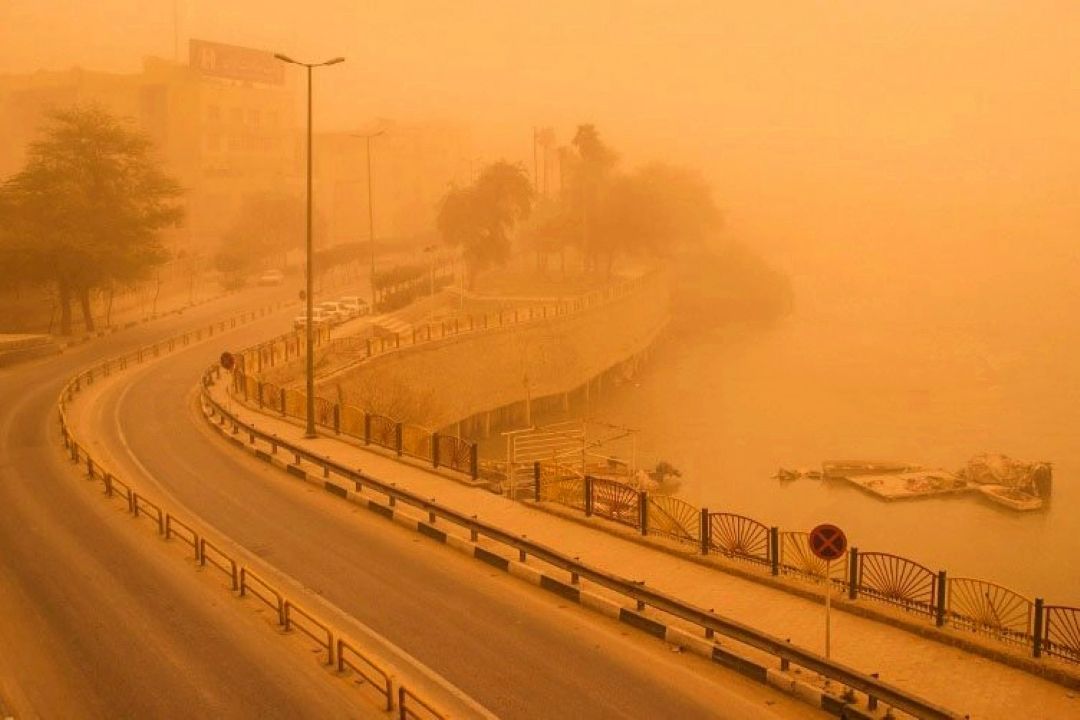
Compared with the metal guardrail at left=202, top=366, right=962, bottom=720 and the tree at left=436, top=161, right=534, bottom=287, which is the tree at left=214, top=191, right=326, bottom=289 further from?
the metal guardrail at left=202, top=366, right=962, bottom=720

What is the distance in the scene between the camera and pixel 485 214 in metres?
70.2

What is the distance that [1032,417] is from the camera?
54094 millimetres

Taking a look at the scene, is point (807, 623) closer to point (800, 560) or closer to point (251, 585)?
point (800, 560)

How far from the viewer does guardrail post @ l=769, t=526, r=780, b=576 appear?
13.4m

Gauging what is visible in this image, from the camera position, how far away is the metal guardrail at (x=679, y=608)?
374 inches

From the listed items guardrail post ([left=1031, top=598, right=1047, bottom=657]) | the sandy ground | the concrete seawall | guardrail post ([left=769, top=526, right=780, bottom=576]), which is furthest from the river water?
the sandy ground

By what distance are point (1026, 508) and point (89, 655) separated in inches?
1370

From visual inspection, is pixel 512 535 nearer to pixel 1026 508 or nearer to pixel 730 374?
pixel 1026 508

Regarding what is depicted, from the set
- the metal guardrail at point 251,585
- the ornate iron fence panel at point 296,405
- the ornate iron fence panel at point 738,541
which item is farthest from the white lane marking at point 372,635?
the ornate iron fence panel at point 296,405

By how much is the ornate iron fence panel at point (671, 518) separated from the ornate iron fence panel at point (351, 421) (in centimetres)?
1136

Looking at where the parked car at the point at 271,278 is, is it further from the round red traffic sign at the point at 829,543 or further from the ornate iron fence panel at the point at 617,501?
the round red traffic sign at the point at 829,543

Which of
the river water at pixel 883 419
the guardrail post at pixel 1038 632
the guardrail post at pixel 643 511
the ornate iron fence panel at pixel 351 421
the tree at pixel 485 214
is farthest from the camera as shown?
the tree at pixel 485 214

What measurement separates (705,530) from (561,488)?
4628 mm

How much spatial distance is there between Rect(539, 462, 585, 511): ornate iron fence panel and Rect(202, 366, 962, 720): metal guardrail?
7.91ft
